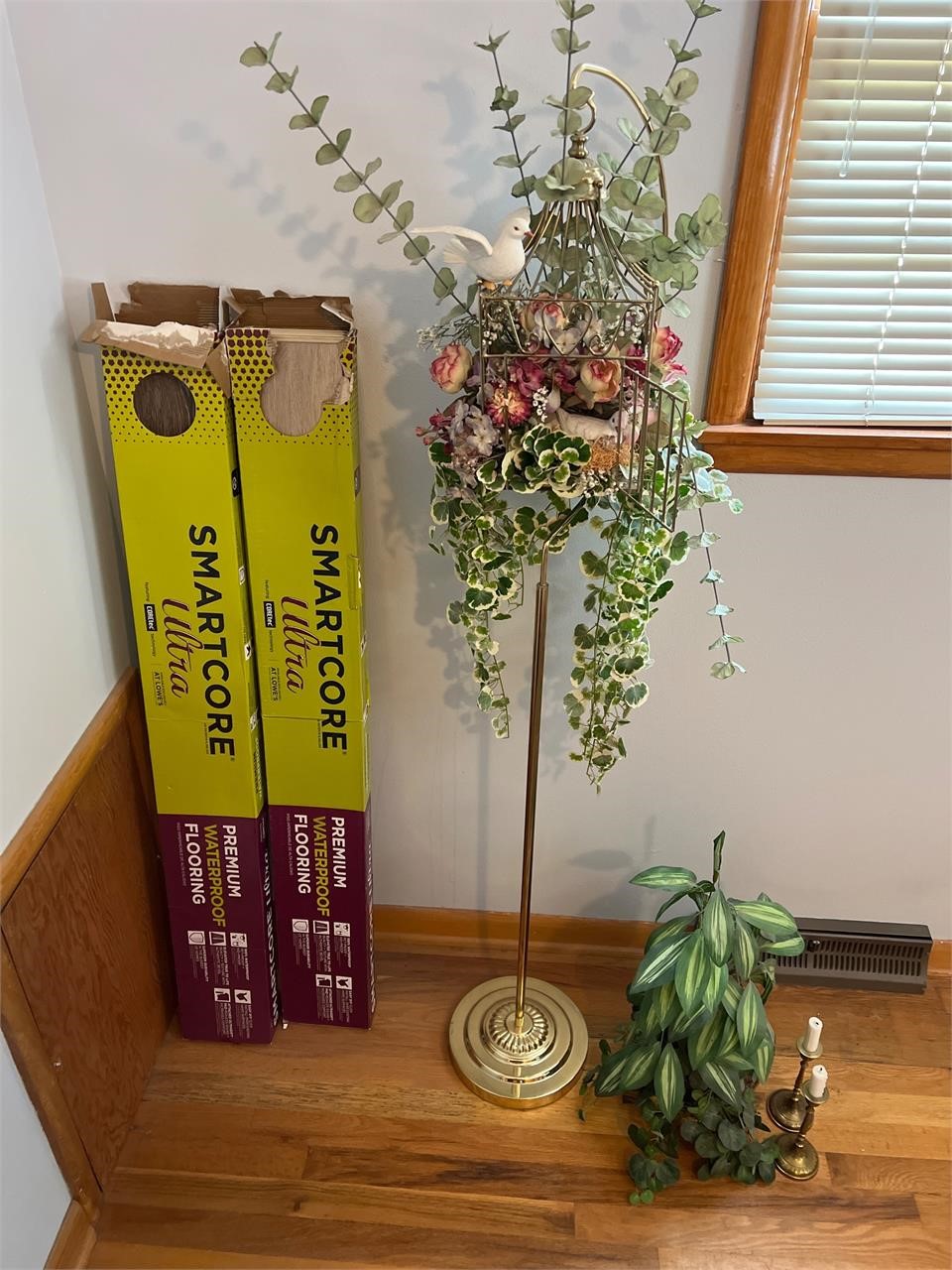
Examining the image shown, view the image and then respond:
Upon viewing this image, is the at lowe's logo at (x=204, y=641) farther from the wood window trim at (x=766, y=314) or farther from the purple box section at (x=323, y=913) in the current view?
the wood window trim at (x=766, y=314)

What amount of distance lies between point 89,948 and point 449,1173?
717mm

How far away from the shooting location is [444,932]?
2111mm

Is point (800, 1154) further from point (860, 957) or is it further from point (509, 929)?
point (509, 929)

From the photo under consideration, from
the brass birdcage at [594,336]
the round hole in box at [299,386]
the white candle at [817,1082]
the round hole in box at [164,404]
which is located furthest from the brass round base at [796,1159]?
the round hole in box at [164,404]

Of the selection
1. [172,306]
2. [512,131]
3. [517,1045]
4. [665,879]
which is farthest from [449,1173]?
[512,131]

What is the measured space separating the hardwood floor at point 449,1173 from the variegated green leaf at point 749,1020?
0.27 meters

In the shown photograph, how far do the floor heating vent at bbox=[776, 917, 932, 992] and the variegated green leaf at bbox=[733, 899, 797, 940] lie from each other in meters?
0.36

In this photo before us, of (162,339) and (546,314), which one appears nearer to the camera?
(546,314)

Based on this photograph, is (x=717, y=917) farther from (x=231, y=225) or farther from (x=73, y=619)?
(x=231, y=225)

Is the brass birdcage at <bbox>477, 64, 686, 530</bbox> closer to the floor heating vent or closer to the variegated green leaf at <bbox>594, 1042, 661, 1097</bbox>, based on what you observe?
the variegated green leaf at <bbox>594, 1042, 661, 1097</bbox>

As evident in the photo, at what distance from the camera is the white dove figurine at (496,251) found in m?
1.19

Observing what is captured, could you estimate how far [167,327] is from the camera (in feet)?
4.62

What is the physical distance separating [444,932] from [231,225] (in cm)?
142

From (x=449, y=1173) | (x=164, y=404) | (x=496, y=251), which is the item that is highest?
(x=496, y=251)
